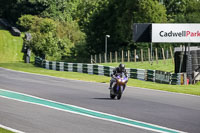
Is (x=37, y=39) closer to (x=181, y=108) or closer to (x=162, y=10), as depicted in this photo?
(x=162, y=10)

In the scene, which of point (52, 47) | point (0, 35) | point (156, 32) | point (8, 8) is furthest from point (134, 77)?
point (8, 8)

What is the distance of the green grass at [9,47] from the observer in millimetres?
75875

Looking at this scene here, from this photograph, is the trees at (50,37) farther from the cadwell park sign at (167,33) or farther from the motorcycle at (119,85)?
the motorcycle at (119,85)

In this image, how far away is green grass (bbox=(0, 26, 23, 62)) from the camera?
75.9 meters

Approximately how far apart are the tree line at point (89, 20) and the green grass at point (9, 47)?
3.41m

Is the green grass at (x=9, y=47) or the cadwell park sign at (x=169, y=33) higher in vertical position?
the cadwell park sign at (x=169, y=33)

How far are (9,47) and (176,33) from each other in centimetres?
4452

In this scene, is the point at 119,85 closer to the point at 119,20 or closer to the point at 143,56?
the point at 143,56

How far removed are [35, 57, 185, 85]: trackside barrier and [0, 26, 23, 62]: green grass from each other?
2057 centimetres

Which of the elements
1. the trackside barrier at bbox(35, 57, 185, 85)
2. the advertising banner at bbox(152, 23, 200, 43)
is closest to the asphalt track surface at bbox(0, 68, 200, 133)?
the trackside barrier at bbox(35, 57, 185, 85)

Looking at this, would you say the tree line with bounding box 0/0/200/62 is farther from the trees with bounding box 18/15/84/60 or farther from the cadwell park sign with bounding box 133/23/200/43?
the cadwell park sign with bounding box 133/23/200/43

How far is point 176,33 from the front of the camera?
146 feet

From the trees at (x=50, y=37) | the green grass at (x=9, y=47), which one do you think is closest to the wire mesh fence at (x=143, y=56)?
the trees at (x=50, y=37)

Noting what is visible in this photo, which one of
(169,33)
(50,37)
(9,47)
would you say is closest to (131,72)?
(169,33)
